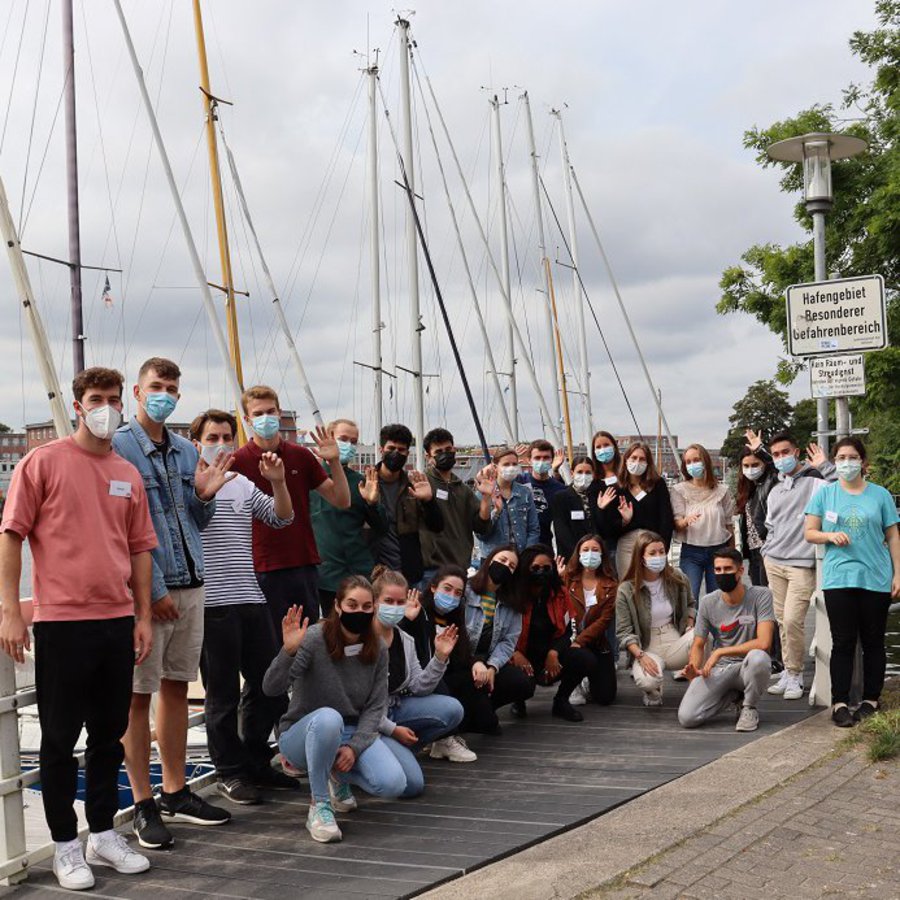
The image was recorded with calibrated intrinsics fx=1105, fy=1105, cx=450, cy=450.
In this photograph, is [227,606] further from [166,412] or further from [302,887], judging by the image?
[302,887]

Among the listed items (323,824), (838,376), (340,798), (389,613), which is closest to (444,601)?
(389,613)

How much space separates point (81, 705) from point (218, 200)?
17193mm

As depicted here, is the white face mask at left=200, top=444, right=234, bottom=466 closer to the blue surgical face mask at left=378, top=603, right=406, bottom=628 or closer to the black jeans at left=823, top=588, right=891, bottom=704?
the blue surgical face mask at left=378, top=603, right=406, bottom=628

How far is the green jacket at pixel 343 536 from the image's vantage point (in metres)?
7.32

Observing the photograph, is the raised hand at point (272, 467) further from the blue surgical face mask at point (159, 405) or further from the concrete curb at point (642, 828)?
the concrete curb at point (642, 828)

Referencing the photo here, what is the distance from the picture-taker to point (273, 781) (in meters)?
6.30

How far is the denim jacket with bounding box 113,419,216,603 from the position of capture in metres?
5.37

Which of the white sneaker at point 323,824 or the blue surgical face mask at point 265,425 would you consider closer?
the white sneaker at point 323,824

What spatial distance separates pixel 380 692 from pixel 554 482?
164 inches

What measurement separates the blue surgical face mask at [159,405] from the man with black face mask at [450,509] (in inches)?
124

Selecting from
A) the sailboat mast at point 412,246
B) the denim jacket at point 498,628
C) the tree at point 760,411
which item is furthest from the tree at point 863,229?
the tree at point 760,411

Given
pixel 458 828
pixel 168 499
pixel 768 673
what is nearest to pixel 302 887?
pixel 458 828

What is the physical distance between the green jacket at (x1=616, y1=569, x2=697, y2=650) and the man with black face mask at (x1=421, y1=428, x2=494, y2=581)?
3.99ft

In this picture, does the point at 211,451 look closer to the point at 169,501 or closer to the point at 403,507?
the point at 169,501
